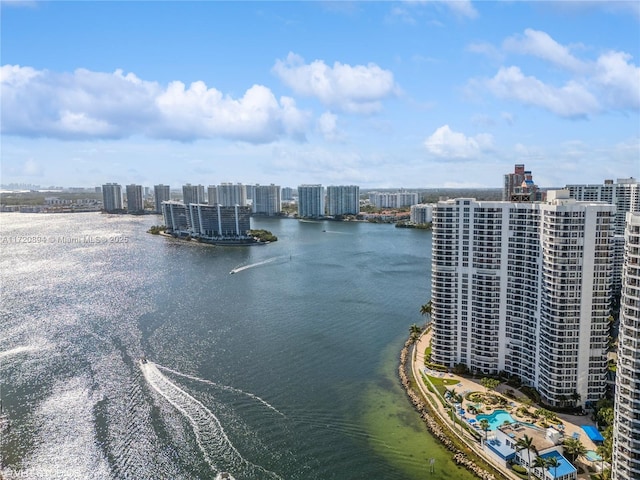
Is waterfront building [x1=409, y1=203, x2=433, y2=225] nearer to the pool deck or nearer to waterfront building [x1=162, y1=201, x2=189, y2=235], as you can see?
waterfront building [x1=162, y1=201, x2=189, y2=235]

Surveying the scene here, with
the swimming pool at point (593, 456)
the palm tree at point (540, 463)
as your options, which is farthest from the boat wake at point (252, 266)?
the swimming pool at point (593, 456)

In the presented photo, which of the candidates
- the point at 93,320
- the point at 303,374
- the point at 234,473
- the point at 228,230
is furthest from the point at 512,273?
the point at 228,230

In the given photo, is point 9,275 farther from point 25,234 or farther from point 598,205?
point 598,205

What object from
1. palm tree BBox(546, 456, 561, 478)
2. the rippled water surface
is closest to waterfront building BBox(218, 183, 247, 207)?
the rippled water surface

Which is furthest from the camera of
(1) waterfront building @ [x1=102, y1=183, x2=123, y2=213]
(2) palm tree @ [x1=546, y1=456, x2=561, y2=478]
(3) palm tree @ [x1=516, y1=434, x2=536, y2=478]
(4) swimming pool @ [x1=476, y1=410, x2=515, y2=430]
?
(1) waterfront building @ [x1=102, y1=183, x2=123, y2=213]

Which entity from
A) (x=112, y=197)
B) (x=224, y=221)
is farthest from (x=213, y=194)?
(x=224, y=221)
